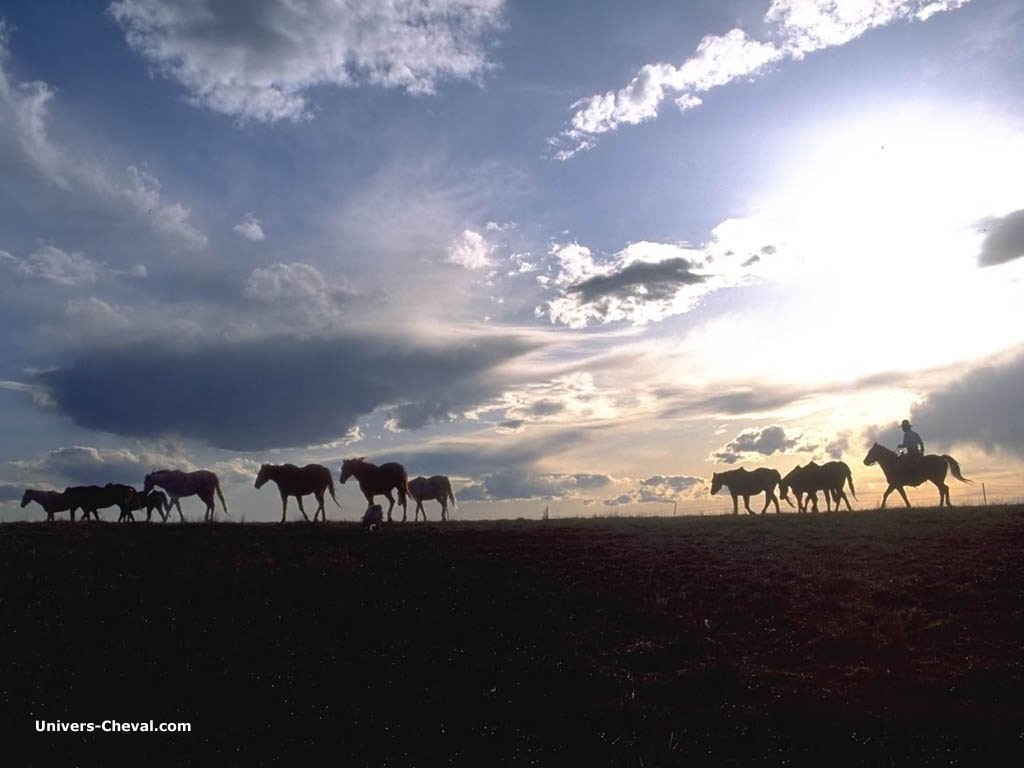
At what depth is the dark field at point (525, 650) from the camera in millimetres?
11367

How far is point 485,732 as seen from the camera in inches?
463

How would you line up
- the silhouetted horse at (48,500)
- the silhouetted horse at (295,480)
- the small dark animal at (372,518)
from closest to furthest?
the small dark animal at (372,518) < the silhouetted horse at (295,480) < the silhouetted horse at (48,500)

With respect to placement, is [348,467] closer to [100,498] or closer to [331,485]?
[331,485]

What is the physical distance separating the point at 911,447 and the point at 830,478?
468 cm

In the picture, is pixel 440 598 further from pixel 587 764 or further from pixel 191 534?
pixel 191 534

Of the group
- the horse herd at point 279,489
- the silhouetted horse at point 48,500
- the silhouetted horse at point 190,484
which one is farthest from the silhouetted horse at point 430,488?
the silhouetted horse at point 48,500

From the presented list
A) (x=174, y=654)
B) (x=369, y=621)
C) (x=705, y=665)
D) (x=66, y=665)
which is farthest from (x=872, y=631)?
(x=66, y=665)

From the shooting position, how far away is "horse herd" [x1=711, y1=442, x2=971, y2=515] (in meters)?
34.8

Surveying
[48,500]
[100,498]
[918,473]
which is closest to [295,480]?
[100,498]

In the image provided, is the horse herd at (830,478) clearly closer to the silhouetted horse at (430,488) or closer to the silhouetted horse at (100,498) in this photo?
the silhouetted horse at (430,488)

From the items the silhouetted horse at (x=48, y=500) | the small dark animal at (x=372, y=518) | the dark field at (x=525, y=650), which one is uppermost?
the silhouetted horse at (x=48, y=500)

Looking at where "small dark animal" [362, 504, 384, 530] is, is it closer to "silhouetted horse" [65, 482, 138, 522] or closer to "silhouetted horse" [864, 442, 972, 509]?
"silhouetted horse" [65, 482, 138, 522]

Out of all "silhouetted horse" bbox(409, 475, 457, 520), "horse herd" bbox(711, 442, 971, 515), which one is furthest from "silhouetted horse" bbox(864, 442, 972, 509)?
"silhouetted horse" bbox(409, 475, 457, 520)

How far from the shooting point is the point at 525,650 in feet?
48.8
